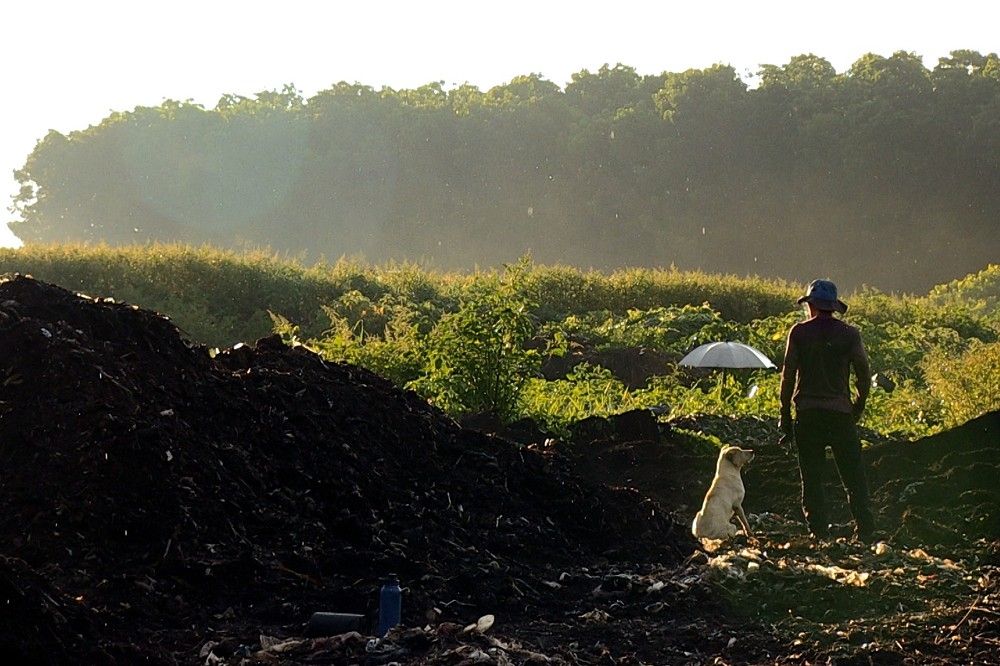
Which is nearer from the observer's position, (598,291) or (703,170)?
(598,291)

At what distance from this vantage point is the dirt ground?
5.57m

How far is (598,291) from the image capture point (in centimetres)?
2798

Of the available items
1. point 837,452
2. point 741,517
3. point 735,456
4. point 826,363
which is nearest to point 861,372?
point 826,363

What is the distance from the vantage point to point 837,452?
27.8ft

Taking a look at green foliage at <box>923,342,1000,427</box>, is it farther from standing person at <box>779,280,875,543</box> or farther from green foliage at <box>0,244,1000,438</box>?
standing person at <box>779,280,875,543</box>

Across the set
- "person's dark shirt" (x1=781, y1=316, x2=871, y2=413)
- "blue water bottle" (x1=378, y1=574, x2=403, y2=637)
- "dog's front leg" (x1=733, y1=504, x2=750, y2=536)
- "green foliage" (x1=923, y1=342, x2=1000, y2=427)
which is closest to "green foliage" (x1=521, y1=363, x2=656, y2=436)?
"green foliage" (x1=923, y1=342, x2=1000, y2=427)

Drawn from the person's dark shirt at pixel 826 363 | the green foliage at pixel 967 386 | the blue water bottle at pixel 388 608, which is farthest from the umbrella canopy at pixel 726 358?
the blue water bottle at pixel 388 608

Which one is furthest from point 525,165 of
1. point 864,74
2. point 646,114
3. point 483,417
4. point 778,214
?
point 483,417

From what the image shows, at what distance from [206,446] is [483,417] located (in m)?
5.29

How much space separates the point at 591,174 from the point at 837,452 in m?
49.5

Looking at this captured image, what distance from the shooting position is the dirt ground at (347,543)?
557 centimetres

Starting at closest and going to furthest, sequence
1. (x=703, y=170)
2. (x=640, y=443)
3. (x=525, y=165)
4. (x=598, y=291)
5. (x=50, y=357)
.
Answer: (x=50, y=357), (x=640, y=443), (x=598, y=291), (x=703, y=170), (x=525, y=165)

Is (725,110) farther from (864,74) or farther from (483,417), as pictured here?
(483,417)

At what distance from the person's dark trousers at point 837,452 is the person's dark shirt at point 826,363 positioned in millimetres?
84
